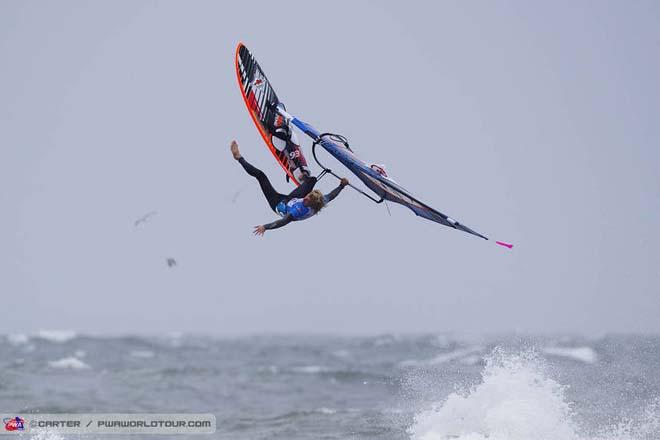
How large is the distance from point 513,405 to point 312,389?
31.2ft

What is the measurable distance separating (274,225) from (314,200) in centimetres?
45

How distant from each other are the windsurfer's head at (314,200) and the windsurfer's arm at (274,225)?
0.23 metres

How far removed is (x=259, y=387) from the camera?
68.3ft

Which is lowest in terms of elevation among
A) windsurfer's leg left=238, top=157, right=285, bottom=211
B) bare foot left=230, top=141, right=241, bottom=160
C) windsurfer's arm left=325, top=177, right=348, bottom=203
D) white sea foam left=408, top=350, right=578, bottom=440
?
white sea foam left=408, top=350, right=578, bottom=440

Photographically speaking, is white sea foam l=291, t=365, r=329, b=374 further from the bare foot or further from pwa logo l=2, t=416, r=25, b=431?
the bare foot

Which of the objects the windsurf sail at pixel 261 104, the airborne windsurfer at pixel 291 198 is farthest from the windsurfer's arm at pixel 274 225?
the windsurf sail at pixel 261 104

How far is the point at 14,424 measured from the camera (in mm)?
13359

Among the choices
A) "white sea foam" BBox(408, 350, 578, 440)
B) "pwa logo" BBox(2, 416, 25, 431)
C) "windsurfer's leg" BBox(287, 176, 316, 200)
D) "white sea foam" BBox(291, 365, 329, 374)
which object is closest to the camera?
"windsurfer's leg" BBox(287, 176, 316, 200)

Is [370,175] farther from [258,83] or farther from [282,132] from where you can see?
[258,83]

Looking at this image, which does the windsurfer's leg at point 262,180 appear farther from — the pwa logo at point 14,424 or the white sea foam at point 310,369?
the white sea foam at point 310,369

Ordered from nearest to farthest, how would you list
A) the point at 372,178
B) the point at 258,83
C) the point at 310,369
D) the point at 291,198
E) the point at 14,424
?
the point at 291,198, the point at 372,178, the point at 258,83, the point at 14,424, the point at 310,369

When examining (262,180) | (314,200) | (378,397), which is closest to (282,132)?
(262,180)

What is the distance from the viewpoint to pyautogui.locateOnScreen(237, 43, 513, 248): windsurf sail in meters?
9.31

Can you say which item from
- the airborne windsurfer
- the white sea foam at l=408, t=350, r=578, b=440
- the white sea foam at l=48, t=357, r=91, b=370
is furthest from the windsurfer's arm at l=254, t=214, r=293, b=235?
the white sea foam at l=48, t=357, r=91, b=370
